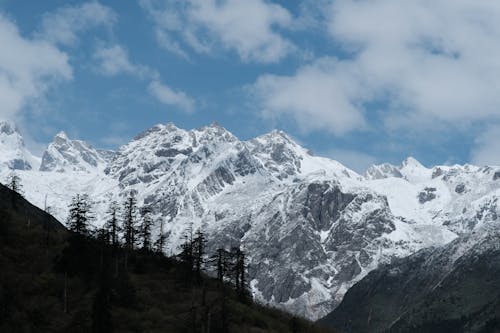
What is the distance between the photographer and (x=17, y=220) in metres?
132

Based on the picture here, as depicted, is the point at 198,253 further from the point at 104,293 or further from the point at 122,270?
the point at 104,293

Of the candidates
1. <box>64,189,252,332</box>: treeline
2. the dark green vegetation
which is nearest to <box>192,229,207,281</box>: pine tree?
<box>64,189,252,332</box>: treeline

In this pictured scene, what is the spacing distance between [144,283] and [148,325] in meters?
21.2

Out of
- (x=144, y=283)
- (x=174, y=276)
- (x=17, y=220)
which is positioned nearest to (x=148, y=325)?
(x=144, y=283)

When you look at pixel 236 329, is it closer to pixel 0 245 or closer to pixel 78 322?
pixel 78 322

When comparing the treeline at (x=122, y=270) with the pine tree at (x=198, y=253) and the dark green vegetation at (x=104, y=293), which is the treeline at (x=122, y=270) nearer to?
the pine tree at (x=198, y=253)

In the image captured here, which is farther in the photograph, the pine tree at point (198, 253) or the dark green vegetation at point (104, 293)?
the pine tree at point (198, 253)

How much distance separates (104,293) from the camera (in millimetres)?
88812

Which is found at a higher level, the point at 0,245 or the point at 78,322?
the point at 0,245

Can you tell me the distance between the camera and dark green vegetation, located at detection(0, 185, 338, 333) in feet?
293

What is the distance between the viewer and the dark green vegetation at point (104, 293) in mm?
89438

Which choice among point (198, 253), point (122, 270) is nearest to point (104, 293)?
point (122, 270)

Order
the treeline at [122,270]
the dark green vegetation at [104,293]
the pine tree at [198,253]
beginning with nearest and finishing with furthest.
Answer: the dark green vegetation at [104,293], the treeline at [122,270], the pine tree at [198,253]

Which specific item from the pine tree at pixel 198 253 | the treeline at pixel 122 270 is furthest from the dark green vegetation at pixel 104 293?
the pine tree at pixel 198 253
